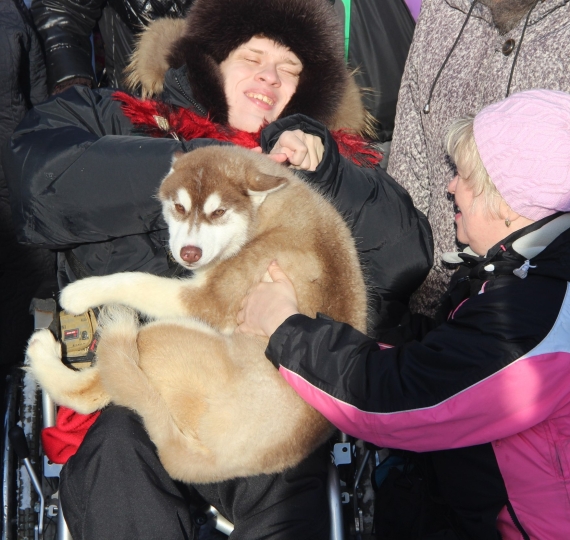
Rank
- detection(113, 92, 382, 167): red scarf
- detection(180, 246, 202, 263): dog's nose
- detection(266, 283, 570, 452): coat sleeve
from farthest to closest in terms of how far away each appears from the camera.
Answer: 1. detection(113, 92, 382, 167): red scarf
2. detection(180, 246, 202, 263): dog's nose
3. detection(266, 283, 570, 452): coat sleeve

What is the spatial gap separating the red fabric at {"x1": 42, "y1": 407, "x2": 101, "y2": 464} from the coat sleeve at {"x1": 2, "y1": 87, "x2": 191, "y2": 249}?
856 mm

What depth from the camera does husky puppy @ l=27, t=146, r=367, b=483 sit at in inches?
89.8

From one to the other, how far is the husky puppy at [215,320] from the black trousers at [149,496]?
0.36ft

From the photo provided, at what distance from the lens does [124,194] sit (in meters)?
2.76

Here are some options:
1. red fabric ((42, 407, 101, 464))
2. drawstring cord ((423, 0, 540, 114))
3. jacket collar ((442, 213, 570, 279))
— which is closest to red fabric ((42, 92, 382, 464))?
red fabric ((42, 407, 101, 464))

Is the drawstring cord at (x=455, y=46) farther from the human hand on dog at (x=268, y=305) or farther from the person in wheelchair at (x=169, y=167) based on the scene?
the human hand on dog at (x=268, y=305)

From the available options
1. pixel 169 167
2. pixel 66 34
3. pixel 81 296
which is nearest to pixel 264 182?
pixel 169 167

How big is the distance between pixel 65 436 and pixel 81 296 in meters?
0.63

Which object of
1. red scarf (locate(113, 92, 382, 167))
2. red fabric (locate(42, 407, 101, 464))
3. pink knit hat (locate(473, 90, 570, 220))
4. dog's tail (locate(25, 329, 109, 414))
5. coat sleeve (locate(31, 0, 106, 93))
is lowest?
red fabric (locate(42, 407, 101, 464))

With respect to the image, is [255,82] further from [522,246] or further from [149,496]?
[149,496]

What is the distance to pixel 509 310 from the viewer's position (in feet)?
6.62

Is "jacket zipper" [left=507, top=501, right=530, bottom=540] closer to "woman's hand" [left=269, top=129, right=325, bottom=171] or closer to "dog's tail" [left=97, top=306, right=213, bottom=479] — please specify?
"dog's tail" [left=97, top=306, right=213, bottom=479]

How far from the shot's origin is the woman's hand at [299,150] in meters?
2.94

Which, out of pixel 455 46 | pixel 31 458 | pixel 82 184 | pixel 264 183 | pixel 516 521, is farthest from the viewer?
pixel 455 46
